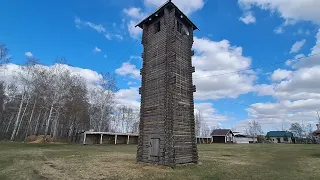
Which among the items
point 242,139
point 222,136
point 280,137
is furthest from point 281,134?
point 222,136

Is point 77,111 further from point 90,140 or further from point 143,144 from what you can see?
point 143,144

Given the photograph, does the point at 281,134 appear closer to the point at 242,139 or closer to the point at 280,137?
the point at 280,137

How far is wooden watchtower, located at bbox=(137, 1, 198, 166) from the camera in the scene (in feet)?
53.3

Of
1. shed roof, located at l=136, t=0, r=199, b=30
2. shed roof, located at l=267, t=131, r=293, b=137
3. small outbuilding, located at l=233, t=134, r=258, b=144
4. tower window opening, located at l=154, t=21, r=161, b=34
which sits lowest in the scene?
small outbuilding, located at l=233, t=134, r=258, b=144

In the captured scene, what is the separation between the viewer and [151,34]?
65.9 ft

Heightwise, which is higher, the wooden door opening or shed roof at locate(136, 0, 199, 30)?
shed roof at locate(136, 0, 199, 30)

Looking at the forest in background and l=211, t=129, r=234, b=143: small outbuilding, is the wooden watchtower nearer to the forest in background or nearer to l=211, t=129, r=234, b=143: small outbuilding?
the forest in background

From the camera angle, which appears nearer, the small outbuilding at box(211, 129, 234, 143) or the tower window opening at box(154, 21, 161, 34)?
the tower window opening at box(154, 21, 161, 34)

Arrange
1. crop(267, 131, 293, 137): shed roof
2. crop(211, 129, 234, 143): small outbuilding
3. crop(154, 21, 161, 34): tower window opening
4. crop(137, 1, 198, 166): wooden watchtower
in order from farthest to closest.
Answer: crop(267, 131, 293, 137): shed roof → crop(211, 129, 234, 143): small outbuilding → crop(154, 21, 161, 34): tower window opening → crop(137, 1, 198, 166): wooden watchtower

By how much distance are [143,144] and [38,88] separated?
34.0 m

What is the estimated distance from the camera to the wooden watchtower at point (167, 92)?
53.3 ft

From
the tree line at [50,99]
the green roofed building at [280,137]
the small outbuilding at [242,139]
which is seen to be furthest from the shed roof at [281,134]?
the tree line at [50,99]

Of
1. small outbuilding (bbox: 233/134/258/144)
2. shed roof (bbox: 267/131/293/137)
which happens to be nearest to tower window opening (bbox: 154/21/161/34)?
small outbuilding (bbox: 233/134/258/144)

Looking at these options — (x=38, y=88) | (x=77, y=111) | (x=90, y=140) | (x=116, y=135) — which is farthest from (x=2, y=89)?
(x=116, y=135)
